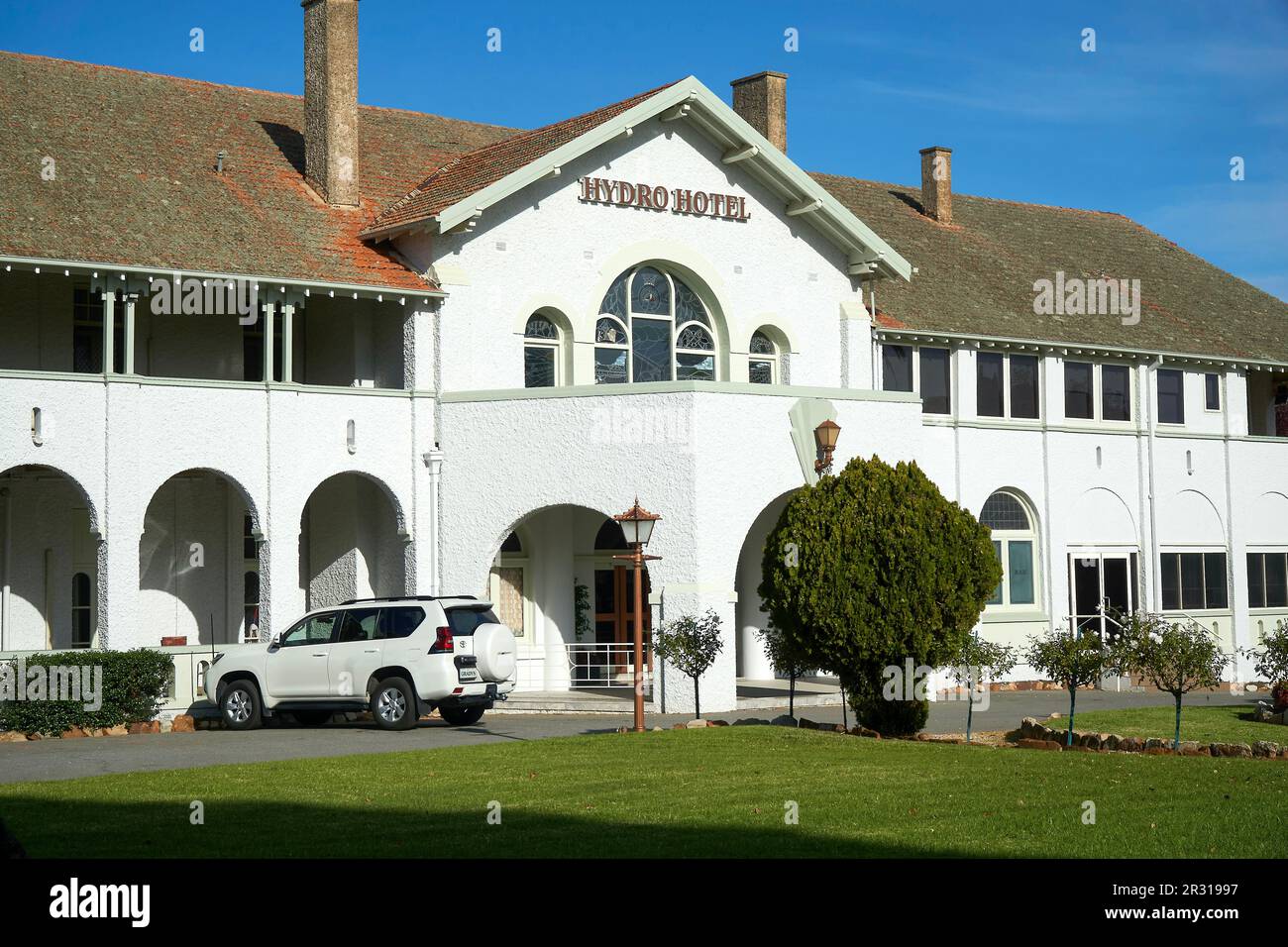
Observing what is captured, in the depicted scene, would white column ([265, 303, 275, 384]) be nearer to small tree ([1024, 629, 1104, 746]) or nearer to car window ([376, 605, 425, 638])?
car window ([376, 605, 425, 638])

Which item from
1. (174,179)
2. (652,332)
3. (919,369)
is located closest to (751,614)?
(652,332)

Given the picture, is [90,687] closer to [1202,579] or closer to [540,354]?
[540,354]

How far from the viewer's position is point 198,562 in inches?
1065

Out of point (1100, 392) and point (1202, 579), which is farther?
point (1202, 579)

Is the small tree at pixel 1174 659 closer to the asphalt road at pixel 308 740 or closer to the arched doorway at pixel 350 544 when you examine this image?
the asphalt road at pixel 308 740

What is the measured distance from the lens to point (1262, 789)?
48.7 ft

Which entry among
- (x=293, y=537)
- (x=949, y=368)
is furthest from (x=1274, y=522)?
(x=293, y=537)

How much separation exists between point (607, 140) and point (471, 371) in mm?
4625

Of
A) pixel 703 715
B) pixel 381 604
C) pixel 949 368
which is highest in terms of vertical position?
pixel 949 368

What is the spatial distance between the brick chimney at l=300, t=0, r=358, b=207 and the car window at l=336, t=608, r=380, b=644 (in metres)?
8.44
